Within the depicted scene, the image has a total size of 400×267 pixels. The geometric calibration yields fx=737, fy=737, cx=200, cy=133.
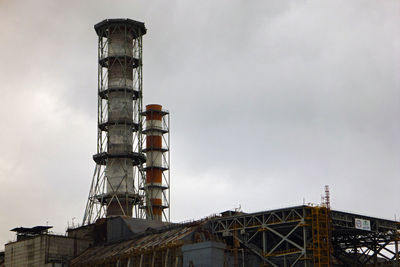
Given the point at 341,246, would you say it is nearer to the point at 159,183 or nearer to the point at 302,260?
the point at 302,260

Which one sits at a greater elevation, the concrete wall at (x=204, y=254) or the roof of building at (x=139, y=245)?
the roof of building at (x=139, y=245)

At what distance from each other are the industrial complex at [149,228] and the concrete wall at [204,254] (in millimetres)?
104

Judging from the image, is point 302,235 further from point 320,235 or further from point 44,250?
point 44,250

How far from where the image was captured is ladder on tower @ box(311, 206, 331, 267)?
7500 cm

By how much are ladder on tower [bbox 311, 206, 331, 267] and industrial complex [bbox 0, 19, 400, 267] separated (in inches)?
4.1

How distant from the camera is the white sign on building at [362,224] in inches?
3199

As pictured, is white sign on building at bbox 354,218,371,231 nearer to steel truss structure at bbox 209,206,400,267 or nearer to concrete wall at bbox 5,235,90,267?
steel truss structure at bbox 209,206,400,267

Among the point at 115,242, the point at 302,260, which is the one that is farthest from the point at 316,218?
the point at 115,242

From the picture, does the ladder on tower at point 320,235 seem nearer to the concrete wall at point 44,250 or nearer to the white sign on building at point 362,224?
the white sign on building at point 362,224

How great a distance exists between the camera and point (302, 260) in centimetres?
7625

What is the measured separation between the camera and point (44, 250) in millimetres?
96562

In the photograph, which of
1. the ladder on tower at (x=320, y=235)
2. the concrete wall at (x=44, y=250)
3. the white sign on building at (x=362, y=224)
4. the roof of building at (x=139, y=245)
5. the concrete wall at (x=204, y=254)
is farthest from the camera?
the concrete wall at (x=44, y=250)

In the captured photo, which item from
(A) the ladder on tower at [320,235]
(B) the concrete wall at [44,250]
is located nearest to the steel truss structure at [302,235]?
(A) the ladder on tower at [320,235]

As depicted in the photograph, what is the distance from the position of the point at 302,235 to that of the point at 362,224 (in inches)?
285
